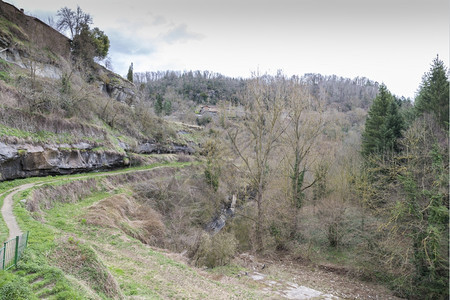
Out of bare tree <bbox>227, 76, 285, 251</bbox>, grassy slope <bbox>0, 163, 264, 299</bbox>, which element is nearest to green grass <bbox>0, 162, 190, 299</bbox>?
grassy slope <bbox>0, 163, 264, 299</bbox>

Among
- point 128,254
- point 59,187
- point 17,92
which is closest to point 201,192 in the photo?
point 59,187

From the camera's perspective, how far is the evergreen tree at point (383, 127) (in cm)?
2261

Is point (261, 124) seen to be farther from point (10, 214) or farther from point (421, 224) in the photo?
point (10, 214)

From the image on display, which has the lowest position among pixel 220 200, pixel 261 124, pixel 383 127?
pixel 220 200

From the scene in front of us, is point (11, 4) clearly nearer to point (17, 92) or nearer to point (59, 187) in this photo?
point (17, 92)

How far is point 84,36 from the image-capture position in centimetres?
3503

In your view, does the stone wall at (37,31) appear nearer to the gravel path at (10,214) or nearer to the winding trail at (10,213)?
the winding trail at (10,213)

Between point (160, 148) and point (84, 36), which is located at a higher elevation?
point (84, 36)

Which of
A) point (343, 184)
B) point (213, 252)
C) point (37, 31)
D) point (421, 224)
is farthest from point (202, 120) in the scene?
point (421, 224)

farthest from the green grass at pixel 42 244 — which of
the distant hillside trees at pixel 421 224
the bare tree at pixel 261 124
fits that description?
the distant hillside trees at pixel 421 224

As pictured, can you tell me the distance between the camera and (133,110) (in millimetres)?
36812

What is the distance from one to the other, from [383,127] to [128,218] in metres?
23.1

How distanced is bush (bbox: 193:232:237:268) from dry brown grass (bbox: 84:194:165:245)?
271 cm

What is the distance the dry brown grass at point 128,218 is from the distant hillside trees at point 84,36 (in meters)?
26.2
